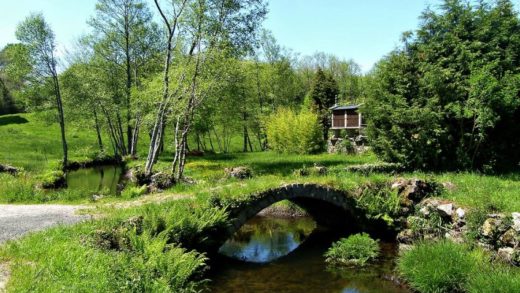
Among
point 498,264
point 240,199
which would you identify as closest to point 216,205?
point 240,199

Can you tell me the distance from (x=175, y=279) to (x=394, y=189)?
1172 cm

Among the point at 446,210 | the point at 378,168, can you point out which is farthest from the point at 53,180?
the point at 446,210

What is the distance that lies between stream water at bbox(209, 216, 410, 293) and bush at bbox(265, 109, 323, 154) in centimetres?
2426

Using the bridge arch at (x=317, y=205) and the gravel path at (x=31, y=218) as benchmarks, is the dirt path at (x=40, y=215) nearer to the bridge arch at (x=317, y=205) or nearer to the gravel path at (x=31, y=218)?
the gravel path at (x=31, y=218)

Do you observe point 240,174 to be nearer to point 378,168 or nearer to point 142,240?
point 378,168

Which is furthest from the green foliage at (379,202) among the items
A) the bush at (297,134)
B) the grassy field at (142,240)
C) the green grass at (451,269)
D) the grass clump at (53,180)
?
the bush at (297,134)

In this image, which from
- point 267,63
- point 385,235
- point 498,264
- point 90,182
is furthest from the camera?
point 267,63

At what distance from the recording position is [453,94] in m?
23.8

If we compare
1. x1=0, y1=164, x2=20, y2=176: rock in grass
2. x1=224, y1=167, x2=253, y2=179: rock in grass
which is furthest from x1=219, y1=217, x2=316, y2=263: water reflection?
x1=0, y1=164, x2=20, y2=176: rock in grass

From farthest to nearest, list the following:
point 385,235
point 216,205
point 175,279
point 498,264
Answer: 1. point 385,235
2. point 216,205
3. point 498,264
4. point 175,279

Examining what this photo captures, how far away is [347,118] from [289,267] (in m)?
33.3

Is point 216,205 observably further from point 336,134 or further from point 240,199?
point 336,134

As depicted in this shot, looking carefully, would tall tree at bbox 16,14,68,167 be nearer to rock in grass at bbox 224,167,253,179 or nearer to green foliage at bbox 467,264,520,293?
rock in grass at bbox 224,167,253,179

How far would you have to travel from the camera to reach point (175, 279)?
10344 millimetres
